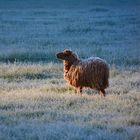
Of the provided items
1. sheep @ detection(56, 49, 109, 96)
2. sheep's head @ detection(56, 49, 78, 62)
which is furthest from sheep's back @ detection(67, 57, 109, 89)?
sheep's head @ detection(56, 49, 78, 62)

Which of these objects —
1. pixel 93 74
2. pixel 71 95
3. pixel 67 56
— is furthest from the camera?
pixel 67 56

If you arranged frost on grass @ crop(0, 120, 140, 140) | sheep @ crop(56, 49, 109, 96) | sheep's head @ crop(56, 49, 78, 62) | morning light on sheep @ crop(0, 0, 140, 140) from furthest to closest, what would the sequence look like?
sheep's head @ crop(56, 49, 78, 62) < sheep @ crop(56, 49, 109, 96) < morning light on sheep @ crop(0, 0, 140, 140) < frost on grass @ crop(0, 120, 140, 140)

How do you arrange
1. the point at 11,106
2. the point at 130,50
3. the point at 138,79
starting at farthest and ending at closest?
the point at 130,50 < the point at 138,79 < the point at 11,106

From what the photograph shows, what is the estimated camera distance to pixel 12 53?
63.6 feet

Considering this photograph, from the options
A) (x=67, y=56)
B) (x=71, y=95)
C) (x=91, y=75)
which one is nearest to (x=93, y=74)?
(x=91, y=75)

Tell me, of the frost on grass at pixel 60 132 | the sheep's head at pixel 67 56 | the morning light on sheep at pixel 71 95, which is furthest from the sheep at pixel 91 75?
the frost on grass at pixel 60 132

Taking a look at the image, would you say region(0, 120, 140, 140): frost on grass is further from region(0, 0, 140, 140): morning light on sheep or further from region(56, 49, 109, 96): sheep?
region(56, 49, 109, 96): sheep

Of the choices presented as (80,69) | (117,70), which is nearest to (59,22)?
(117,70)

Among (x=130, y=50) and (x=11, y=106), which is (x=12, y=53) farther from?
(x=11, y=106)

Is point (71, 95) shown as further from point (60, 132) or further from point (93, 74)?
point (60, 132)

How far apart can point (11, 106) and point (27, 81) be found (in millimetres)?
3486

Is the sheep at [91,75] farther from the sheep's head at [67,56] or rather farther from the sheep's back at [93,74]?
the sheep's head at [67,56]

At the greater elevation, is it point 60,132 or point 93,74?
point 93,74

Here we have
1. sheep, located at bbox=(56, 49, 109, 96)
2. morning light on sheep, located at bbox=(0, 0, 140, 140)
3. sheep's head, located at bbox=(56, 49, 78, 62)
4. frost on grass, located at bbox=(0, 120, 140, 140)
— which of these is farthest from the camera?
sheep's head, located at bbox=(56, 49, 78, 62)
